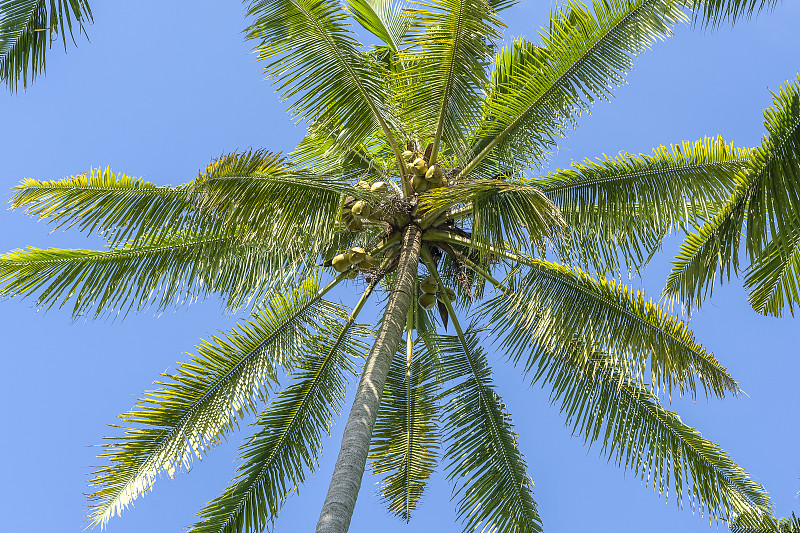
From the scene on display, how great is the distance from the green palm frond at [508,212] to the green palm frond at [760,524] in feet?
Result: 11.9

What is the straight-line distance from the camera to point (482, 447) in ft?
27.8

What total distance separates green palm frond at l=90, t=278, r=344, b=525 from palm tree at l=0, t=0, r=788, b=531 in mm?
21

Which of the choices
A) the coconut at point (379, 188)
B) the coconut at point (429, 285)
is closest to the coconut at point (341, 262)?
the coconut at point (379, 188)

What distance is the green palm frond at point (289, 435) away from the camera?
7.33 meters

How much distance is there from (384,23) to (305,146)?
77.4 inches

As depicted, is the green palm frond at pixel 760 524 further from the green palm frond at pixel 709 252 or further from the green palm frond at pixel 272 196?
the green palm frond at pixel 272 196

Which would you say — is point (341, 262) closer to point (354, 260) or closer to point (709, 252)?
point (354, 260)

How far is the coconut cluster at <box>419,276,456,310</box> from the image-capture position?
312 inches

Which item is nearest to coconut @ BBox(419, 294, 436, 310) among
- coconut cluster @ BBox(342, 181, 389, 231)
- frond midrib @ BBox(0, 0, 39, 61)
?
coconut cluster @ BBox(342, 181, 389, 231)

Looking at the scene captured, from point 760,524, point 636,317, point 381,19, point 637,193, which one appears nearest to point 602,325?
point 636,317

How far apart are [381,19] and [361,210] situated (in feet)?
12.1

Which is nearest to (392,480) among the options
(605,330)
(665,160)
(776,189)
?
(605,330)

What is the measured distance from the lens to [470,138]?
811 centimetres

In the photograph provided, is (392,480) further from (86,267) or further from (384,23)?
(384,23)
